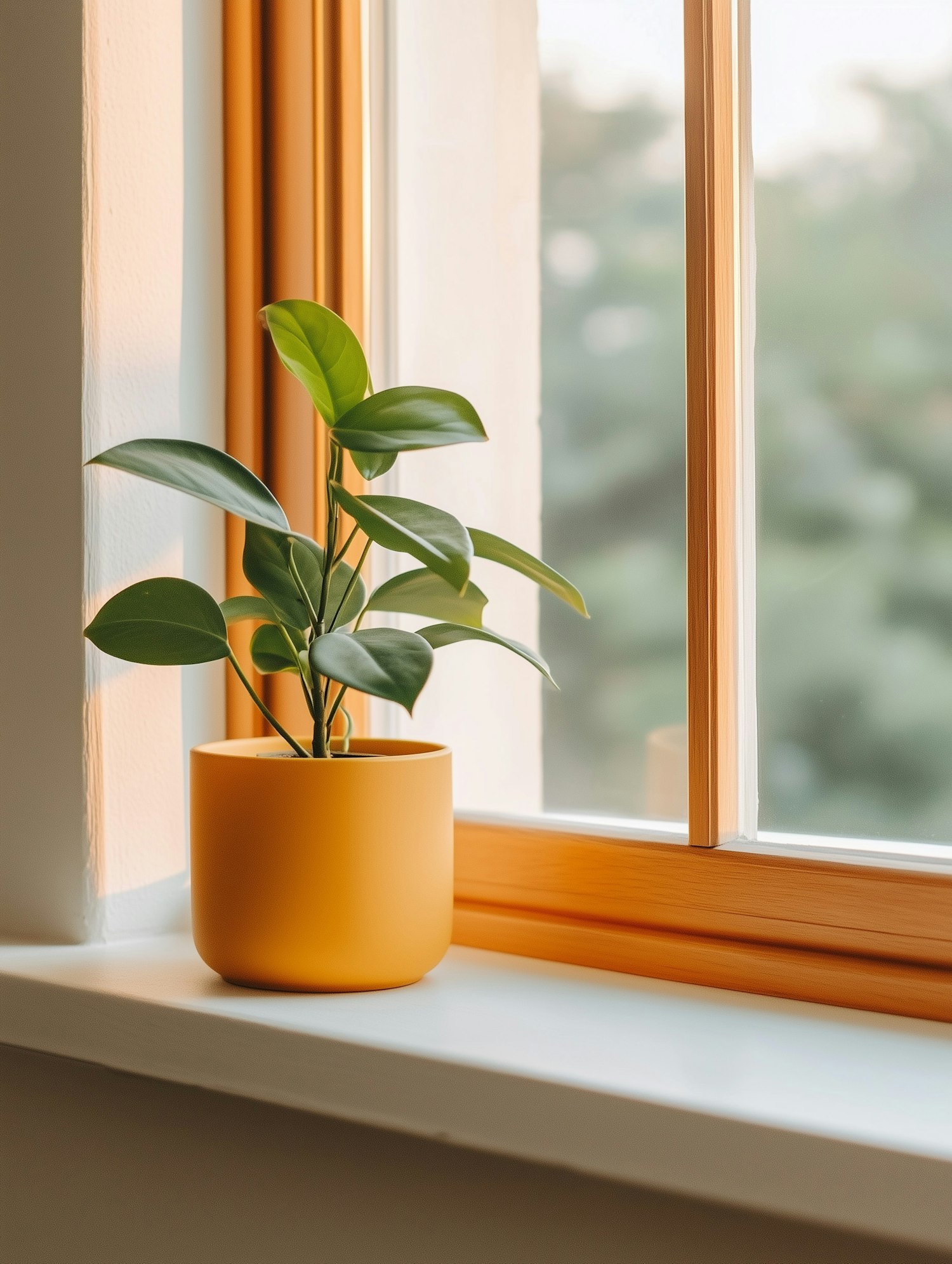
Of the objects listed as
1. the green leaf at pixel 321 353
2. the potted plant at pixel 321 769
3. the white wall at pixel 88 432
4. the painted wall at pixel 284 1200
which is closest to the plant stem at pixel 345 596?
the potted plant at pixel 321 769

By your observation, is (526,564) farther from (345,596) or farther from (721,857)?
(721,857)

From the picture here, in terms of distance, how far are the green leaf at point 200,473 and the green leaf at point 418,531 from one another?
0.05m

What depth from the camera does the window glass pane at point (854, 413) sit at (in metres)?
0.80

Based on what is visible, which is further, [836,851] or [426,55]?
[426,55]

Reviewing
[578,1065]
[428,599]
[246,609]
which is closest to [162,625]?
[246,609]

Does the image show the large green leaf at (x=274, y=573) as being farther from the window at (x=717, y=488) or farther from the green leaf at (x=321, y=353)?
the window at (x=717, y=488)

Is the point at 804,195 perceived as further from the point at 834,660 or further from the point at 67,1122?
the point at 67,1122

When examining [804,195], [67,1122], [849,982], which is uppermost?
[804,195]

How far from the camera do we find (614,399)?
946 millimetres

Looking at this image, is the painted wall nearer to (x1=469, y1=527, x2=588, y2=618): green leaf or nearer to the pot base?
the pot base

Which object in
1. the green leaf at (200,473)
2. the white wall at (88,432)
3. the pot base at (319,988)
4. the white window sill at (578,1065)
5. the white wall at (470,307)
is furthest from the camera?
the white wall at (470,307)

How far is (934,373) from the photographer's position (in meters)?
0.79

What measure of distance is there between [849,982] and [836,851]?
0.09 metres

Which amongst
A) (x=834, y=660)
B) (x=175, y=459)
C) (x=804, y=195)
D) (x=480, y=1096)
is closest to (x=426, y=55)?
(x=804, y=195)
